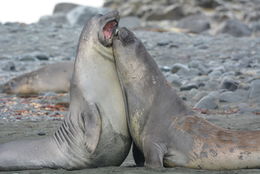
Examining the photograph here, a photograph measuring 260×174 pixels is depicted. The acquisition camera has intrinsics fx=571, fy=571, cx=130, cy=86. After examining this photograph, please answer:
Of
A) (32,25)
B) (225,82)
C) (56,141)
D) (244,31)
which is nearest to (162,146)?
(56,141)

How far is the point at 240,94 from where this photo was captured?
8.82 meters

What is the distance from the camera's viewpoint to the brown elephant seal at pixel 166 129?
15.0 ft

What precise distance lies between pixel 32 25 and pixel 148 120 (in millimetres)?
17120

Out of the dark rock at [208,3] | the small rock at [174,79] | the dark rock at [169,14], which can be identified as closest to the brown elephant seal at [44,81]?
the small rock at [174,79]

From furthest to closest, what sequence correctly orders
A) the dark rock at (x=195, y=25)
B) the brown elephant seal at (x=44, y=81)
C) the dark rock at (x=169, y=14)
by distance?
the dark rock at (x=169, y=14), the dark rock at (x=195, y=25), the brown elephant seal at (x=44, y=81)

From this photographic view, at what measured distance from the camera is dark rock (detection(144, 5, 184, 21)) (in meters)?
35.6

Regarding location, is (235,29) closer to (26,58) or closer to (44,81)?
(26,58)

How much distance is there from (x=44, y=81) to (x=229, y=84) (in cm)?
395

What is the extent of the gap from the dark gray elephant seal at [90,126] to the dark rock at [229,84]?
4.34 meters

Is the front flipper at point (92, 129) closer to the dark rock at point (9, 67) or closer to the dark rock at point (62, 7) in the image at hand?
the dark rock at point (9, 67)

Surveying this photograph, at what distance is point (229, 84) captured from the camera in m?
9.50

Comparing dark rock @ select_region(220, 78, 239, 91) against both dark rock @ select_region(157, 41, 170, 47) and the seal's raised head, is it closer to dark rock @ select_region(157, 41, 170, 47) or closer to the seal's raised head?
the seal's raised head

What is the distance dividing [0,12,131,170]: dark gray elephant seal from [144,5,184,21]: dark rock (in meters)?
30.5

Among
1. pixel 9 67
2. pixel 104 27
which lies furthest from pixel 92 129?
pixel 9 67
